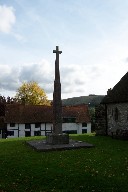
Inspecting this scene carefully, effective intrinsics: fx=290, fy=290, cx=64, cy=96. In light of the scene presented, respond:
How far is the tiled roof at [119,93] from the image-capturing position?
29019 mm

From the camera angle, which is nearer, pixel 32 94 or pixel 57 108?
pixel 57 108

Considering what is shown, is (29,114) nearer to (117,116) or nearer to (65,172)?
(117,116)

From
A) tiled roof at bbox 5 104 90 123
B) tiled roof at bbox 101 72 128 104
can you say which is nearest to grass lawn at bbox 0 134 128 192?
tiled roof at bbox 101 72 128 104

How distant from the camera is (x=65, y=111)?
57.1 metres

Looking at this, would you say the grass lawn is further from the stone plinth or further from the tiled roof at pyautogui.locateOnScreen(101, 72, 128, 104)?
the tiled roof at pyautogui.locateOnScreen(101, 72, 128, 104)

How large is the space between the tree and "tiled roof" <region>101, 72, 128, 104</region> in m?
37.6

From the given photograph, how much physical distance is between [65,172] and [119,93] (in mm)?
18702

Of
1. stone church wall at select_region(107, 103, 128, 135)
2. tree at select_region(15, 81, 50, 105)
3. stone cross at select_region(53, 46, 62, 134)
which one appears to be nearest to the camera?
stone cross at select_region(53, 46, 62, 134)

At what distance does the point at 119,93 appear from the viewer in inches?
1198

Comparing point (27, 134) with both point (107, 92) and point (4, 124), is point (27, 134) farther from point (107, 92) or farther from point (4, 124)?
point (107, 92)

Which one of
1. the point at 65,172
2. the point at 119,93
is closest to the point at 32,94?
the point at 119,93

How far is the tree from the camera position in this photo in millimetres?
69312

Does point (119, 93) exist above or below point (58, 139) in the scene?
above

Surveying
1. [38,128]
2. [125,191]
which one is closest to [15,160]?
[125,191]
